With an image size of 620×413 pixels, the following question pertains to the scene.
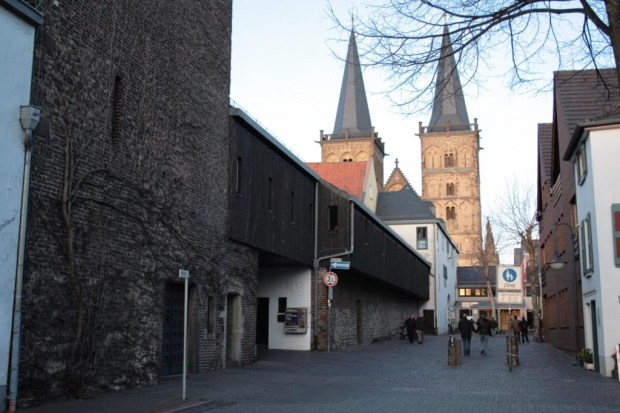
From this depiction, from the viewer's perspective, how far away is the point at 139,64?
14914 millimetres

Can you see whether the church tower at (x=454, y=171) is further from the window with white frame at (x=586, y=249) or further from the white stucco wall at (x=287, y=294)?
the window with white frame at (x=586, y=249)

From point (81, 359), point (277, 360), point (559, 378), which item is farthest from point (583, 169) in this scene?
point (81, 359)

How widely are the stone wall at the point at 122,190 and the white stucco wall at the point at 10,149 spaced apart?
44cm

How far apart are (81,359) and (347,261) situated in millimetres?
15867

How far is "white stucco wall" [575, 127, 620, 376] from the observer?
1836cm

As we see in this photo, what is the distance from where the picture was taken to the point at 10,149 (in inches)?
423

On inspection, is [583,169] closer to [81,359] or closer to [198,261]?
[198,261]

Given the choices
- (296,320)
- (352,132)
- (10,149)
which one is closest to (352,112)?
(352,132)

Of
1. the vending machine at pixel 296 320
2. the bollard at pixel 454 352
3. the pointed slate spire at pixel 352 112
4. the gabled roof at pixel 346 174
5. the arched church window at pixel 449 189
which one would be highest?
the pointed slate spire at pixel 352 112

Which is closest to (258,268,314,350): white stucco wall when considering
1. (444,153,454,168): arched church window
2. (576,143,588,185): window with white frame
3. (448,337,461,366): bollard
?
(448,337,461,366): bollard

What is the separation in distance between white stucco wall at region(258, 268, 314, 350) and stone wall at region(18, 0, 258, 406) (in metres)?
8.06

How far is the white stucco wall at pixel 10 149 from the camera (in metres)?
10.4

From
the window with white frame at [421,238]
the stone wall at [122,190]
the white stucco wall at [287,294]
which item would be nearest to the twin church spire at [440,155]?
the window with white frame at [421,238]

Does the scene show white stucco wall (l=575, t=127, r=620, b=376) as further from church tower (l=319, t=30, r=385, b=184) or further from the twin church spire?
church tower (l=319, t=30, r=385, b=184)
